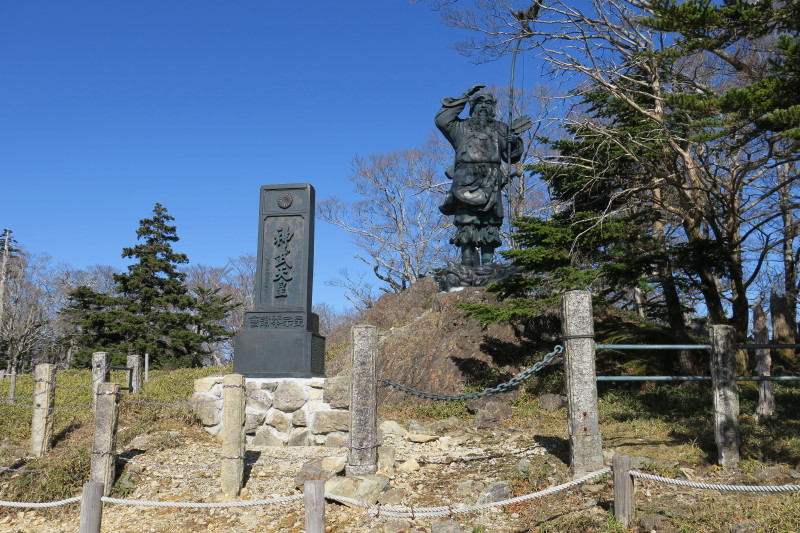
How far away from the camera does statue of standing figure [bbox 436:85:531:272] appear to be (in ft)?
51.9

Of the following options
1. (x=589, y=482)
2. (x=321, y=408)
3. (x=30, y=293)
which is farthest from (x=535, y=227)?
(x=30, y=293)

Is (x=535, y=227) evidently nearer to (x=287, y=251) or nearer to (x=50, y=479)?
(x=287, y=251)

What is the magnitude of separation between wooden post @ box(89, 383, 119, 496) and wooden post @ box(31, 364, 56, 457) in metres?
1.98

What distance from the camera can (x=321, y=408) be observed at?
845cm

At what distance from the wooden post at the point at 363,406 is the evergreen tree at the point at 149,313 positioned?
19459 millimetres

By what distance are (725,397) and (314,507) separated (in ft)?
13.8

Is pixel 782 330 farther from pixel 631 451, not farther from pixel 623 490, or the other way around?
pixel 623 490

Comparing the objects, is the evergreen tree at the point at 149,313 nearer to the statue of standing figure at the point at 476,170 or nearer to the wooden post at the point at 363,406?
the statue of standing figure at the point at 476,170

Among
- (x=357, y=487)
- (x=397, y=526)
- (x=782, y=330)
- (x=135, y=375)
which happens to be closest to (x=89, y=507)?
(x=357, y=487)

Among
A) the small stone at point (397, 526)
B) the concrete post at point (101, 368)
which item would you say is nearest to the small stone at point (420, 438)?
the small stone at point (397, 526)

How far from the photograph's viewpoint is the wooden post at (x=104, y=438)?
21.2ft

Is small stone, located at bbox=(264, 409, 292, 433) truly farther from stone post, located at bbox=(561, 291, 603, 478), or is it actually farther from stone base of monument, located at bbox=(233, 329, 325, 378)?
stone post, located at bbox=(561, 291, 603, 478)

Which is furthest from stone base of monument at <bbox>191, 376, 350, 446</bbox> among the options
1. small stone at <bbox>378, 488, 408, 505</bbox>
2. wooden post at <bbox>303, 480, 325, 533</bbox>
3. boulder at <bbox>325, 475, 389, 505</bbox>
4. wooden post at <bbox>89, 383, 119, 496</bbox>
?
wooden post at <bbox>303, 480, 325, 533</bbox>

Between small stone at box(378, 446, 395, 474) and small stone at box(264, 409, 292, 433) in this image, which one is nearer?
small stone at box(378, 446, 395, 474)
